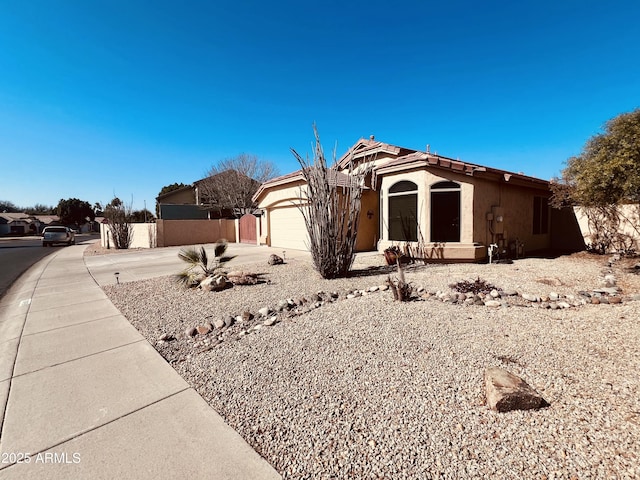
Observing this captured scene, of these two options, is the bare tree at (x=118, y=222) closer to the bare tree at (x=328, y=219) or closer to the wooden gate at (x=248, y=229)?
the wooden gate at (x=248, y=229)

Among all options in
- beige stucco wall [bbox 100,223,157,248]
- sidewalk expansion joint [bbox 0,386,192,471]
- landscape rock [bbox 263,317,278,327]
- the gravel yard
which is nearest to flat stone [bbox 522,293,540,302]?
the gravel yard

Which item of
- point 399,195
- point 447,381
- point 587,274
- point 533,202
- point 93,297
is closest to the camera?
point 447,381

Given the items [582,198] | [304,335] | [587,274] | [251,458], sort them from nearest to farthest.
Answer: [251,458]
[304,335]
[587,274]
[582,198]

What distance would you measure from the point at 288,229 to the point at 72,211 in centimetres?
6000

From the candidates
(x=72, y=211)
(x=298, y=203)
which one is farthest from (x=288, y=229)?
(x=72, y=211)

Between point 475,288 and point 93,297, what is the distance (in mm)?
8740

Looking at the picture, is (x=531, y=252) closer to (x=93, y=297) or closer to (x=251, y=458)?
(x=251, y=458)

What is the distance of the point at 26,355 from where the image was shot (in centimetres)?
380

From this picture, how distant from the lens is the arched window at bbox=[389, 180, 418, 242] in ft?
32.1

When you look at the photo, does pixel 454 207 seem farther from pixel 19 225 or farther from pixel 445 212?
pixel 19 225

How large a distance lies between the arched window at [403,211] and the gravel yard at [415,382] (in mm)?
4787

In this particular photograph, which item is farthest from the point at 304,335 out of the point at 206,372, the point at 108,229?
the point at 108,229

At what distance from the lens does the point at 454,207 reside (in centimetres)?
923

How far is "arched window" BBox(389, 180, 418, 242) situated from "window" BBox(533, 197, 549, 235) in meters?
5.82
